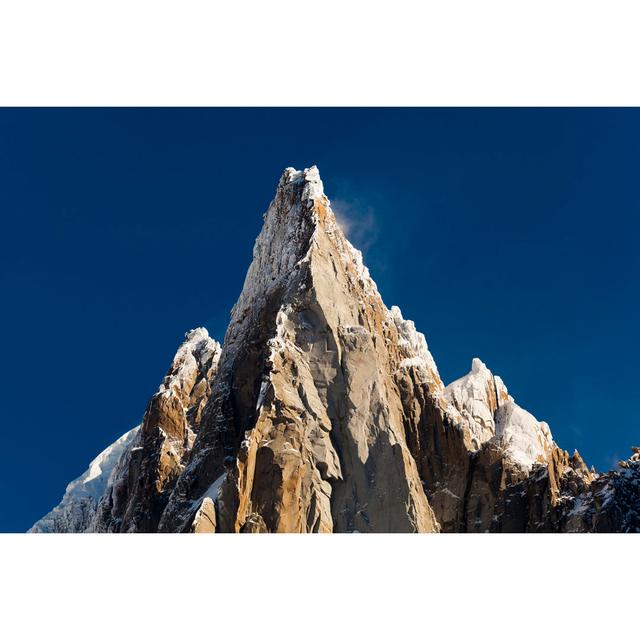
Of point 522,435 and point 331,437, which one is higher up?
point 522,435

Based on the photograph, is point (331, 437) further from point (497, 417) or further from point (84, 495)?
point (84, 495)

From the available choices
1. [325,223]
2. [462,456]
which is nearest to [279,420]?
[325,223]

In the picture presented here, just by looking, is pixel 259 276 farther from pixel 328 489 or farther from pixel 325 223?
pixel 328 489

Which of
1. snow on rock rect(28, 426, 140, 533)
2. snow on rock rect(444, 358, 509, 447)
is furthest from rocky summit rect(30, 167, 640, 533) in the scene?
snow on rock rect(28, 426, 140, 533)

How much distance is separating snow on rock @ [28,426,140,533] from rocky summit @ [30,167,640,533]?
636 inches

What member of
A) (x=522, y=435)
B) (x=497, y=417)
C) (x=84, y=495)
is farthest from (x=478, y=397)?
(x=84, y=495)

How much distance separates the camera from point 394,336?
315 feet

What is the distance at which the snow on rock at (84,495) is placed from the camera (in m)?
129

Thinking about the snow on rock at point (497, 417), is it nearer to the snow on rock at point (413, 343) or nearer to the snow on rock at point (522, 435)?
the snow on rock at point (522, 435)

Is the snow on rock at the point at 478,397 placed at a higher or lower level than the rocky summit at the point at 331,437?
higher

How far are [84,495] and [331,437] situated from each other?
8017 cm

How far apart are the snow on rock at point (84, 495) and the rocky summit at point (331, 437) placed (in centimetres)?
1616

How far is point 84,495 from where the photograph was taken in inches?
5581

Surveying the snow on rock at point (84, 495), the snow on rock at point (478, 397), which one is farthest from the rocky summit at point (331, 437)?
the snow on rock at point (84, 495)
